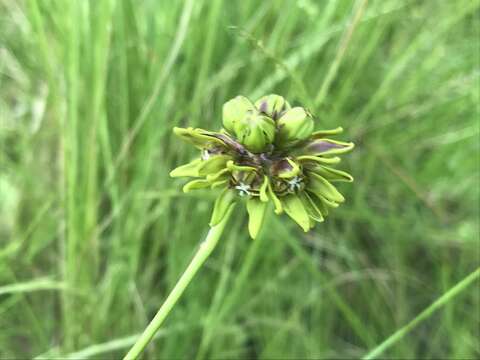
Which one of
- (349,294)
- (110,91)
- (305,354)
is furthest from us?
(349,294)

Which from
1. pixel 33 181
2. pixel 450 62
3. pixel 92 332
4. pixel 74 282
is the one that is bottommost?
pixel 92 332

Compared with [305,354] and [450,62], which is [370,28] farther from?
[305,354]

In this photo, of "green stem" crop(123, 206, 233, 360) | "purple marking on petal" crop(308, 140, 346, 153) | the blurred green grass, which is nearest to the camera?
"green stem" crop(123, 206, 233, 360)

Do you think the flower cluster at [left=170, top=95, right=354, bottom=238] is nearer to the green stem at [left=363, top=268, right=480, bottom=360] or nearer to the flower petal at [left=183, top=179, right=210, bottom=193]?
the flower petal at [left=183, top=179, right=210, bottom=193]

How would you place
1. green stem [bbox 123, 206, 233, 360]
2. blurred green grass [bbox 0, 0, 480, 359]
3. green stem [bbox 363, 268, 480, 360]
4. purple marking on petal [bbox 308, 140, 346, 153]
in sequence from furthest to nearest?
blurred green grass [bbox 0, 0, 480, 359]
green stem [bbox 363, 268, 480, 360]
purple marking on petal [bbox 308, 140, 346, 153]
green stem [bbox 123, 206, 233, 360]

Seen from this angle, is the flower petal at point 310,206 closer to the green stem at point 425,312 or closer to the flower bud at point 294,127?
the flower bud at point 294,127

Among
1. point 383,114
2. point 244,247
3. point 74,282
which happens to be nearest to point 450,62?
point 383,114

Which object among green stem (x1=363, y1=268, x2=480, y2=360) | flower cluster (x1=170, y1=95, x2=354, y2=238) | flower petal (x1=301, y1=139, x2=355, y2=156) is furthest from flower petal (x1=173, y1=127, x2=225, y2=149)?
green stem (x1=363, y1=268, x2=480, y2=360)
